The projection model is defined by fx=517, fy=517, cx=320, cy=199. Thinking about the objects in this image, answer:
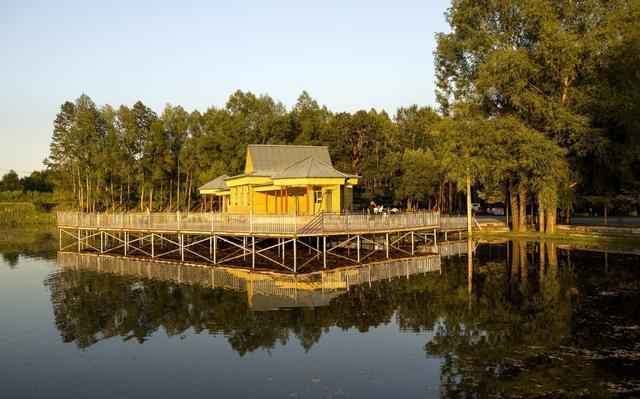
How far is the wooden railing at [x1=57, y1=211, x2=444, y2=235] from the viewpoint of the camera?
3033 centimetres

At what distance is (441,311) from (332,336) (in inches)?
215

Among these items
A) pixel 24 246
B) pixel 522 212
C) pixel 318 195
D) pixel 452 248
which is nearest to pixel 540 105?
pixel 522 212

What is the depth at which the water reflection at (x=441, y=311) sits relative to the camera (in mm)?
13617

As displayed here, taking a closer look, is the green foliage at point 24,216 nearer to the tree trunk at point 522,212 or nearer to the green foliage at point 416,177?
the green foliage at point 416,177

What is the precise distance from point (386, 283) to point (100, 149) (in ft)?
209

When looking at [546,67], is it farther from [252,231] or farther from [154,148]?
[154,148]

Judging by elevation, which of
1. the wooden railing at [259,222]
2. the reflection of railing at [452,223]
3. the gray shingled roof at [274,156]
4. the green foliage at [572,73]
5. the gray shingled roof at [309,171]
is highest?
the green foliage at [572,73]

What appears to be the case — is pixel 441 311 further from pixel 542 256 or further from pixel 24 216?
pixel 24 216

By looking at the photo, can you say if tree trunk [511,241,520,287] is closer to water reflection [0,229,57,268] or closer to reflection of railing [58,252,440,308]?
reflection of railing [58,252,440,308]

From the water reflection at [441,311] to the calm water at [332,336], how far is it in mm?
83

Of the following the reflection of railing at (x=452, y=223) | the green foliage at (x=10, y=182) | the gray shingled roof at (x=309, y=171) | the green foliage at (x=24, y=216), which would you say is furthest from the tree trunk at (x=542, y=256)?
the green foliage at (x=10, y=182)

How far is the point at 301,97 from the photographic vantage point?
92.9m

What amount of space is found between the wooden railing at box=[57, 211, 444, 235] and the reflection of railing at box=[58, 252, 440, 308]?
2.58m

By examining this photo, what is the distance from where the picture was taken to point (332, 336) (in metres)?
17.4
